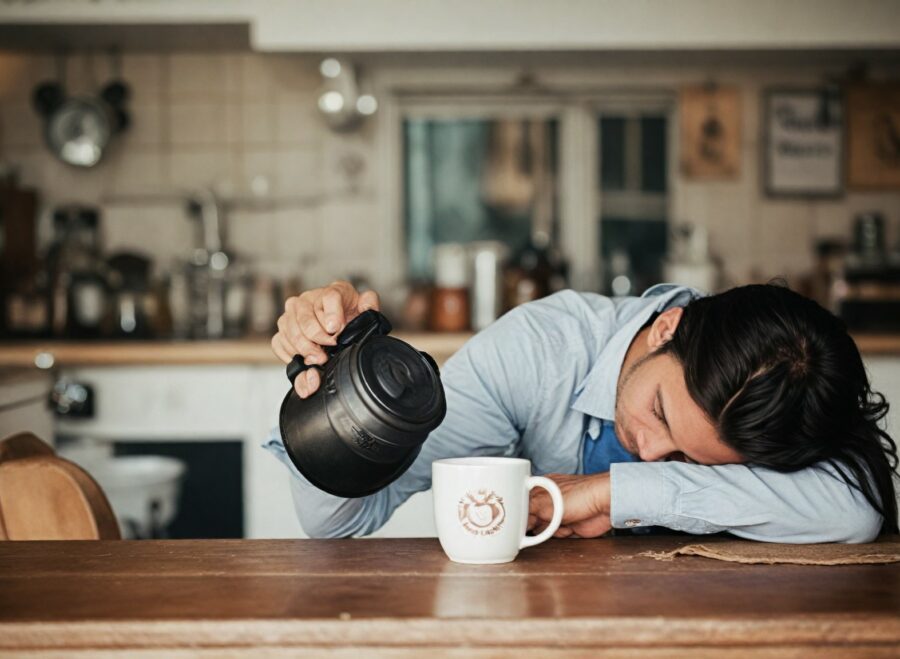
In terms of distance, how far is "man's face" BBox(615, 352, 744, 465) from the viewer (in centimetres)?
113

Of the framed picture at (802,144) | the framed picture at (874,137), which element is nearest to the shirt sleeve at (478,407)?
the framed picture at (802,144)

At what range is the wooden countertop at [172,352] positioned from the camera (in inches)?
110

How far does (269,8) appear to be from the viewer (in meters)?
3.03

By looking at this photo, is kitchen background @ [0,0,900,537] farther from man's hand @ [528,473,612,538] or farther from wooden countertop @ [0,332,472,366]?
man's hand @ [528,473,612,538]

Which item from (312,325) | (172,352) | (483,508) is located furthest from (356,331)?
(172,352)

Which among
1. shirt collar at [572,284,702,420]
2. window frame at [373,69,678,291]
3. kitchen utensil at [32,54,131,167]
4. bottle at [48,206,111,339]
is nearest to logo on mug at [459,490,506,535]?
shirt collar at [572,284,702,420]

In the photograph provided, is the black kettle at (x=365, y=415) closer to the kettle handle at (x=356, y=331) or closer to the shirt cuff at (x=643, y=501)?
the kettle handle at (x=356, y=331)

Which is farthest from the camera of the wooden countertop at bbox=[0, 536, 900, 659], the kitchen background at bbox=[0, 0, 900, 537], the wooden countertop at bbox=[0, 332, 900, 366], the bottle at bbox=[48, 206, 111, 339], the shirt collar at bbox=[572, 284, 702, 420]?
the kitchen background at bbox=[0, 0, 900, 537]

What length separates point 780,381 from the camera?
1.07 metres

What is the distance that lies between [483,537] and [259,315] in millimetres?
2438

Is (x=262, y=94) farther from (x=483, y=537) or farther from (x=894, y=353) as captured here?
(x=483, y=537)

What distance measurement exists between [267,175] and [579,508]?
8.54 ft

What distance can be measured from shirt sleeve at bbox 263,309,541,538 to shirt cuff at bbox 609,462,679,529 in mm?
271

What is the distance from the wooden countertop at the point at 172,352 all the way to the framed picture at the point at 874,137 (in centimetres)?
86
